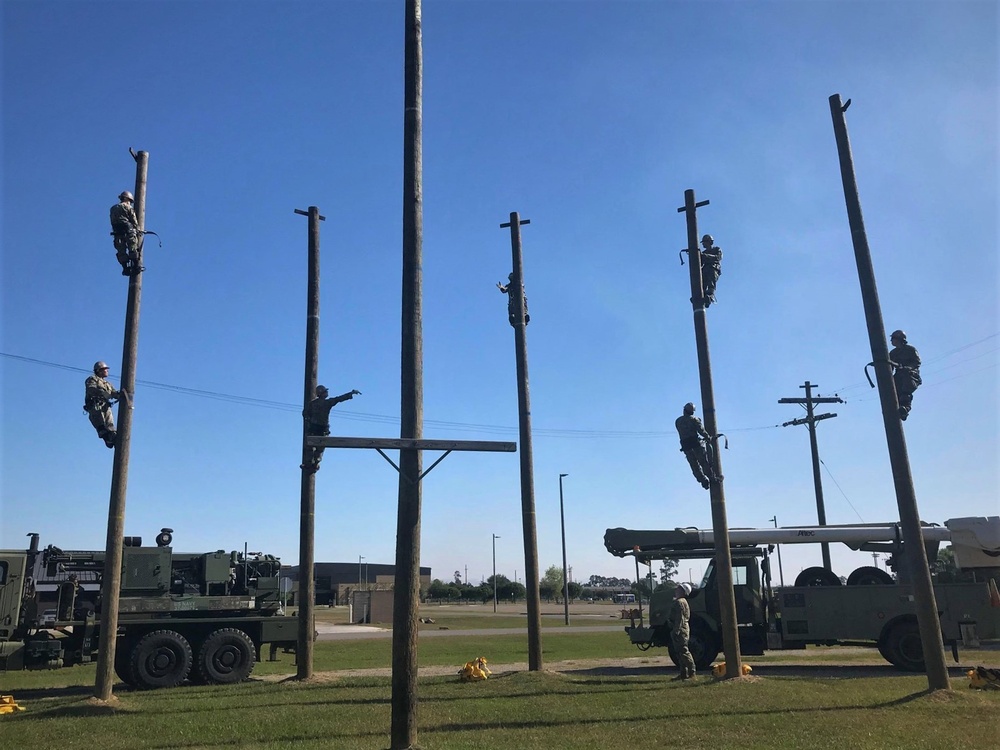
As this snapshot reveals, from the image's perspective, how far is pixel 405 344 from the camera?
9438mm

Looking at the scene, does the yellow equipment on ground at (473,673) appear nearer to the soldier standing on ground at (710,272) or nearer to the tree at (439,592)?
the soldier standing on ground at (710,272)

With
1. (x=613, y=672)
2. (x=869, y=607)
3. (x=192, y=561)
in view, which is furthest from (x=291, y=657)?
(x=869, y=607)

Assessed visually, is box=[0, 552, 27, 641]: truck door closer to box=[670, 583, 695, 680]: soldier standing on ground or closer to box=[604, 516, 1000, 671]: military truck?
box=[604, 516, 1000, 671]: military truck

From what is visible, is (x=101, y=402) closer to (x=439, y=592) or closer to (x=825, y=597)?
(x=825, y=597)

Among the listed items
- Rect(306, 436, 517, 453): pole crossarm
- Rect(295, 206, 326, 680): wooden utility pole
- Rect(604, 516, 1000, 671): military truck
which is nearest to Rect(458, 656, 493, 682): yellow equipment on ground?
Rect(295, 206, 326, 680): wooden utility pole

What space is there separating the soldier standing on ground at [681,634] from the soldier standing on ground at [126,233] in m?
11.5

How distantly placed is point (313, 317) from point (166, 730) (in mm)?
8747

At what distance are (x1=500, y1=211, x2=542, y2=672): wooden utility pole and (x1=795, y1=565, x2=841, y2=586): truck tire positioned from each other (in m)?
6.42

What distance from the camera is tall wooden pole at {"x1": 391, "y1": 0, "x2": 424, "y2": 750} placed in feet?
28.0

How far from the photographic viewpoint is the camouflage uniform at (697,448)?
15461 millimetres

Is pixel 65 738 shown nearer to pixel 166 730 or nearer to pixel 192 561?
pixel 166 730

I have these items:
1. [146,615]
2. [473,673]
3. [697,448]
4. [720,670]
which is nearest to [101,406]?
[146,615]

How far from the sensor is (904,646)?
58.5ft

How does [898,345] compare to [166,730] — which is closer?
[166,730]
